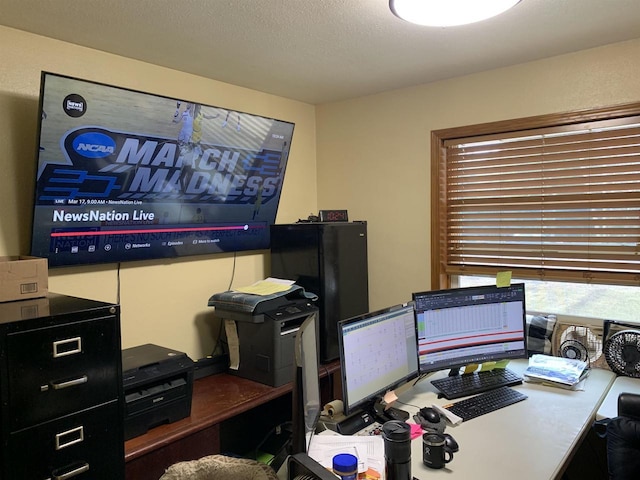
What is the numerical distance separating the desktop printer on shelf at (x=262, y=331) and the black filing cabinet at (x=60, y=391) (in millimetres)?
856

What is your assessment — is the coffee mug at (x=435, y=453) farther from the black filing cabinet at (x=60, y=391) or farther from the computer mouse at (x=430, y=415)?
→ the black filing cabinet at (x=60, y=391)

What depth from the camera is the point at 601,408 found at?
195 centimetres

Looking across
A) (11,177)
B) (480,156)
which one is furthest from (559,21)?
(11,177)

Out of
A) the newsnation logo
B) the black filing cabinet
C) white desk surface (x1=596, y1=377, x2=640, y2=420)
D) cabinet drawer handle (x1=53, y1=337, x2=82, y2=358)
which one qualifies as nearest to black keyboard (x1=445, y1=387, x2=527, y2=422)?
white desk surface (x1=596, y1=377, x2=640, y2=420)

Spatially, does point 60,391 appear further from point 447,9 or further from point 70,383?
point 447,9

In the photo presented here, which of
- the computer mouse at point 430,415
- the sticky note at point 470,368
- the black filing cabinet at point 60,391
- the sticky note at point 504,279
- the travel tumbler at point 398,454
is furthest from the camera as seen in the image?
the sticky note at point 504,279

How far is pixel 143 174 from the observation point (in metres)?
2.31

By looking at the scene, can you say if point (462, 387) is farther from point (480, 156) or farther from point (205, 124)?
point (205, 124)

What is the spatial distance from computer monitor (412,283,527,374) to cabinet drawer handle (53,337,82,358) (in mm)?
1371

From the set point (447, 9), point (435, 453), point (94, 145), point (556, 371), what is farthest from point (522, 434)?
point (94, 145)

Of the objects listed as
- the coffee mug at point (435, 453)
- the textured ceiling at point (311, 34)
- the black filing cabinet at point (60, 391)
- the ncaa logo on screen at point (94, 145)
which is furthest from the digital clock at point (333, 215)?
the coffee mug at point (435, 453)

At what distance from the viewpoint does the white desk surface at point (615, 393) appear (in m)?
1.89

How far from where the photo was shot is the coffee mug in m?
1.52

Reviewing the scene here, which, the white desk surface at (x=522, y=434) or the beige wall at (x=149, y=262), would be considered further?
the beige wall at (x=149, y=262)
